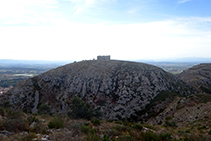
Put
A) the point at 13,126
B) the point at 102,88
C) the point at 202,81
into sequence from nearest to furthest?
1. the point at 13,126
2. the point at 102,88
3. the point at 202,81

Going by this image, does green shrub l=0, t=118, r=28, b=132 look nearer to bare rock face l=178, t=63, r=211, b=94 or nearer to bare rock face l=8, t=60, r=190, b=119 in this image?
bare rock face l=8, t=60, r=190, b=119

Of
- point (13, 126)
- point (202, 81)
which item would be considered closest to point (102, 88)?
point (13, 126)

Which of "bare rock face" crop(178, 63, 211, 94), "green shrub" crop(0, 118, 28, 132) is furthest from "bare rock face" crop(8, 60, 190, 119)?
"green shrub" crop(0, 118, 28, 132)

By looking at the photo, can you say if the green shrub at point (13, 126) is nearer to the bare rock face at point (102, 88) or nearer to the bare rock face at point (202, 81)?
the bare rock face at point (102, 88)

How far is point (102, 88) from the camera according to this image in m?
53.1

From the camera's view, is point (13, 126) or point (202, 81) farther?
point (202, 81)

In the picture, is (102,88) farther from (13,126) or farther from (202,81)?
(202,81)

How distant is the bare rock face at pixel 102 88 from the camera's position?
1775 inches

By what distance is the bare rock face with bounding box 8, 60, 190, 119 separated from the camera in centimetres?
4509

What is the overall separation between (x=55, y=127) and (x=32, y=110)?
42.8 m

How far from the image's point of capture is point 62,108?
155ft

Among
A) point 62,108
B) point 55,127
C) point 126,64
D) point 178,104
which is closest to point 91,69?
point 126,64

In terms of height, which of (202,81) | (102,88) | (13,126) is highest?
(13,126)

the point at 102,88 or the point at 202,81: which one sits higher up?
the point at 202,81
